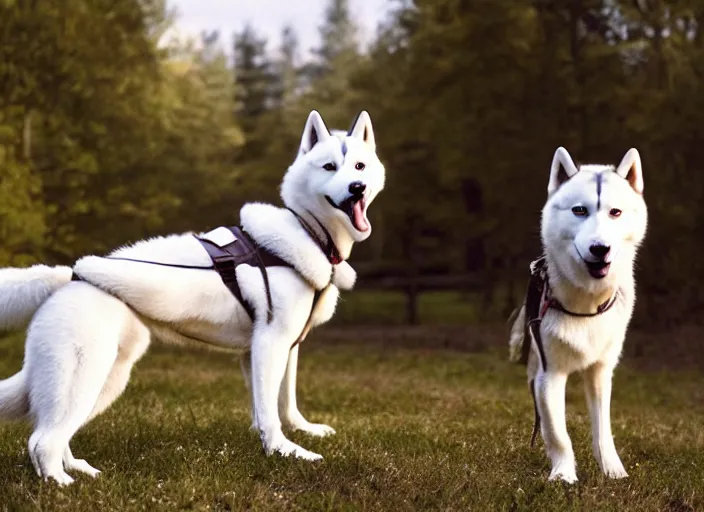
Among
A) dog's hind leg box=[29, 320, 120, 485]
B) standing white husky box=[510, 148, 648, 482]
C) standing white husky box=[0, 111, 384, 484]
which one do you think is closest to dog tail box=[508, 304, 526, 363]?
standing white husky box=[510, 148, 648, 482]

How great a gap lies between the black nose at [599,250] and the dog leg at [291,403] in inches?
92.2

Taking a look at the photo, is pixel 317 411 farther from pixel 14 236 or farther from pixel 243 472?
pixel 14 236

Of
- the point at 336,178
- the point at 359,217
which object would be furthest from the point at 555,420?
the point at 336,178

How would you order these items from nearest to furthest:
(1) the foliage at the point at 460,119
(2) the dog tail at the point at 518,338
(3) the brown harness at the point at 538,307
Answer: (3) the brown harness at the point at 538,307
(2) the dog tail at the point at 518,338
(1) the foliage at the point at 460,119

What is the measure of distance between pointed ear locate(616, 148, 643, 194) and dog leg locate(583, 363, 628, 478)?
4.02 ft

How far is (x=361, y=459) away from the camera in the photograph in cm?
545

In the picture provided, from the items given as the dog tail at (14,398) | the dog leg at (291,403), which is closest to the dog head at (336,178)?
the dog leg at (291,403)

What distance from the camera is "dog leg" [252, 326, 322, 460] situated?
534 centimetres

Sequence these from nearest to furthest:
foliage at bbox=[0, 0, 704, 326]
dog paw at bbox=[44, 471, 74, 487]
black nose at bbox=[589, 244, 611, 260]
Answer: dog paw at bbox=[44, 471, 74, 487] < black nose at bbox=[589, 244, 611, 260] < foliage at bbox=[0, 0, 704, 326]

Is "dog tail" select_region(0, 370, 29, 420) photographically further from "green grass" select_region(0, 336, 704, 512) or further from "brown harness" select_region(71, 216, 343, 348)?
"brown harness" select_region(71, 216, 343, 348)

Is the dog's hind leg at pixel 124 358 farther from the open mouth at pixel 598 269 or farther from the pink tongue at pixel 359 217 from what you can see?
the open mouth at pixel 598 269

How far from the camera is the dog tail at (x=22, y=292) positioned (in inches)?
190

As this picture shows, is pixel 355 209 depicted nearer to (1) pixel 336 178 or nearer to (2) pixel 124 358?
(1) pixel 336 178

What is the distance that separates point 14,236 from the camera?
16.6m
